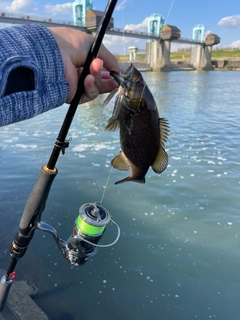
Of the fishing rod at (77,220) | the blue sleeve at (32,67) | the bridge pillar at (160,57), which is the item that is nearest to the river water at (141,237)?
the fishing rod at (77,220)

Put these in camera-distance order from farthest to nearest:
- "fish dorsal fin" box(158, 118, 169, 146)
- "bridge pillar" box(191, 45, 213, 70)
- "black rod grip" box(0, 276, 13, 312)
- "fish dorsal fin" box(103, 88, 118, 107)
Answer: "bridge pillar" box(191, 45, 213, 70) → "black rod grip" box(0, 276, 13, 312) → "fish dorsal fin" box(158, 118, 169, 146) → "fish dorsal fin" box(103, 88, 118, 107)

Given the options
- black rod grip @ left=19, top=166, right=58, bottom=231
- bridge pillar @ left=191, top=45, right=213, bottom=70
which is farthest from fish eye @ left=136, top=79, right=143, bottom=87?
bridge pillar @ left=191, top=45, right=213, bottom=70

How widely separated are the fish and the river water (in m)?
1.94

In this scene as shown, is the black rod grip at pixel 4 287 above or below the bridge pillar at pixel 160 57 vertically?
below

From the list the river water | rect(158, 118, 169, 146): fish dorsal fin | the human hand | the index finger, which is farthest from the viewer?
the river water

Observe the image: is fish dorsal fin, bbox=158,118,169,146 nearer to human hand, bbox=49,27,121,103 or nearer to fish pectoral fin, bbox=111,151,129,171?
fish pectoral fin, bbox=111,151,129,171

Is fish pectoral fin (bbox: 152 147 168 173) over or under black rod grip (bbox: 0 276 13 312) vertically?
over

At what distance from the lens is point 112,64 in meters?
2.09

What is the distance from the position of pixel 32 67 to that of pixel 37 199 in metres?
1.04

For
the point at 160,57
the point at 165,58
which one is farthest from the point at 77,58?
the point at 165,58

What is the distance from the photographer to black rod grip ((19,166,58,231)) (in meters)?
2.15

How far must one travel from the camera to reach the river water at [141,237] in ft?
11.3

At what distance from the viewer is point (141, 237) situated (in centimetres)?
458

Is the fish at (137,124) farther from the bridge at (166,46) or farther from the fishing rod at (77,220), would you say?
the bridge at (166,46)
